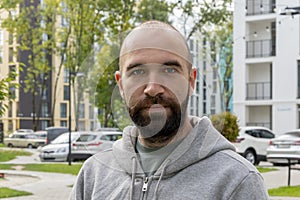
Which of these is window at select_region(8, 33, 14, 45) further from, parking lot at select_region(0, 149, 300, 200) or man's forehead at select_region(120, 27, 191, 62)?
man's forehead at select_region(120, 27, 191, 62)

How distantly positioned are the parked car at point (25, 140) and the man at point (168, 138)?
3699cm

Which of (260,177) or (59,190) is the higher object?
(260,177)

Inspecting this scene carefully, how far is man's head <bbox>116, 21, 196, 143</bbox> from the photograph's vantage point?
1564 millimetres

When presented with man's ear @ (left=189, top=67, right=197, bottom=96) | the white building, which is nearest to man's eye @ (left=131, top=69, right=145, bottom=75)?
man's ear @ (left=189, top=67, right=197, bottom=96)

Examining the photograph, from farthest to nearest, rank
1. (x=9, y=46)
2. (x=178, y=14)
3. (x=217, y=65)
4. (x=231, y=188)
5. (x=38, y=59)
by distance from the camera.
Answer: (x=9, y=46), (x=38, y=59), (x=178, y=14), (x=217, y=65), (x=231, y=188)

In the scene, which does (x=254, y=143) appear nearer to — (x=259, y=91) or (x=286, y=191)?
(x=286, y=191)

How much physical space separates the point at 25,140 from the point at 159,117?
3828 centimetres

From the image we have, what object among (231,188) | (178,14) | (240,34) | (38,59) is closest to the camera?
(231,188)

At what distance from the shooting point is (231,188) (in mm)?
1552

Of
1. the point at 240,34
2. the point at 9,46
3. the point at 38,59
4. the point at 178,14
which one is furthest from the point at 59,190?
the point at 9,46

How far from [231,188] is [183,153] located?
0.17 m

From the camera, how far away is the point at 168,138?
1.62 meters

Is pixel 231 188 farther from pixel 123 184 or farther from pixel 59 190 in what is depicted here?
pixel 59 190

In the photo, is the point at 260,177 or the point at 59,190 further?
the point at 59,190
